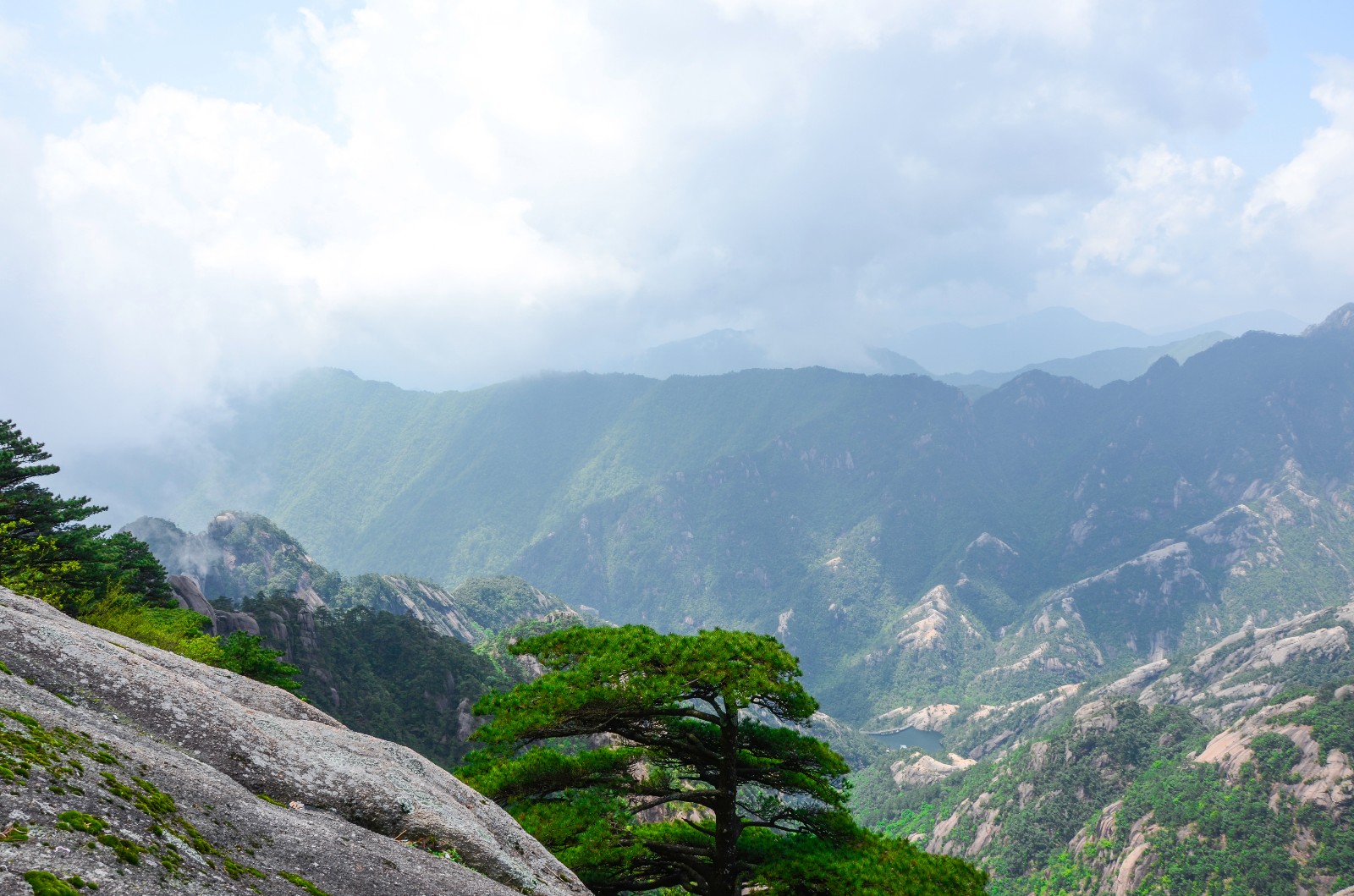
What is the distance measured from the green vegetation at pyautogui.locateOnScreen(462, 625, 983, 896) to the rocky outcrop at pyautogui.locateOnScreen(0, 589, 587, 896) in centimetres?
424

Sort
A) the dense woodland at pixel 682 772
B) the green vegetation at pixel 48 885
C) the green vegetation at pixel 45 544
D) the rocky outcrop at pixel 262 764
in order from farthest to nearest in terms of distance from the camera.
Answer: the green vegetation at pixel 45 544 → the dense woodland at pixel 682 772 → the rocky outcrop at pixel 262 764 → the green vegetation at pixel 48 885

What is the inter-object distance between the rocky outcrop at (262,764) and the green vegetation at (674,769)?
424 cm

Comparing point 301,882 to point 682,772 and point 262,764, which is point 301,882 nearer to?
point 262,764

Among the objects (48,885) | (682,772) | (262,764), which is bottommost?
(682,772)

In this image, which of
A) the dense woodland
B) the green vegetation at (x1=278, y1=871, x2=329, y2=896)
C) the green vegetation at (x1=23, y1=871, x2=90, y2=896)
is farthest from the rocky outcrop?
the dense woodland

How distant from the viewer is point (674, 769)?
23.0 meters

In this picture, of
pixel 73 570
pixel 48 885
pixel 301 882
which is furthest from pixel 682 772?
pixel 73 570

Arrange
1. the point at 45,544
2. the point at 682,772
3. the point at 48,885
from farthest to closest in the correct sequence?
the point at 45,544 → the point at 682,772 → the point at 48,885

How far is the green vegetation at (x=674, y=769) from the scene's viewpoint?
19469 millimetres

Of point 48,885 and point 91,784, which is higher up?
point 91,784

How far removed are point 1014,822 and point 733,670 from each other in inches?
7065

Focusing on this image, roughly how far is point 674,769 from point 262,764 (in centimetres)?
1336

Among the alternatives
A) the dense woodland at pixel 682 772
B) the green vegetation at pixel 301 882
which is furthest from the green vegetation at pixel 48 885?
the dense woodland at pixel 682 772

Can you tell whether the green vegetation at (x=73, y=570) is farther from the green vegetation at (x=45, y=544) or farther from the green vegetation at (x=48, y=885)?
the green vegetation at (x=48, y=885)
